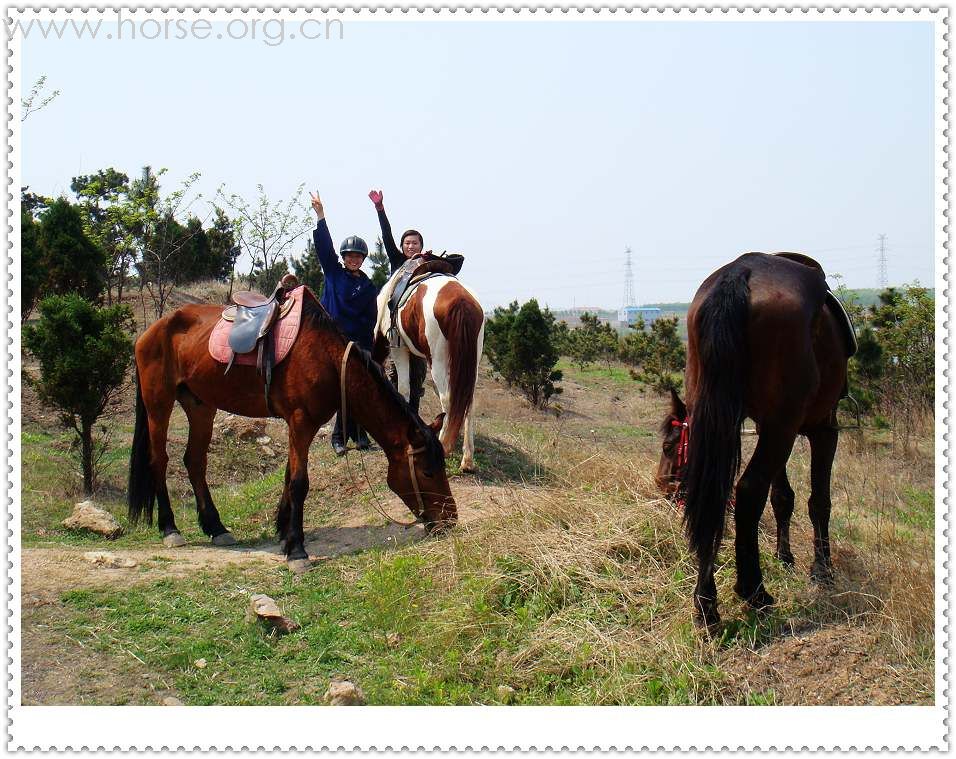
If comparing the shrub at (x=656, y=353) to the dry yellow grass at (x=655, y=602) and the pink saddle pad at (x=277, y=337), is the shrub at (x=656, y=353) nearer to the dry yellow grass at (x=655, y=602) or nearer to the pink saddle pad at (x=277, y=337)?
the dry yellow grass at (x=655, y=602)

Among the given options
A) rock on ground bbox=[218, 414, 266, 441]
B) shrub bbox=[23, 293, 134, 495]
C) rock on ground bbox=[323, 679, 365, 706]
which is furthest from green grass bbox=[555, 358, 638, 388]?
rock on ground bbox=[323, 679, 365, 706]

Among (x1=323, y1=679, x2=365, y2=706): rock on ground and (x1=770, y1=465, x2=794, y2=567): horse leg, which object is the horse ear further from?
(x1=323, y1=679, x2=365, y2=706): rock on ground

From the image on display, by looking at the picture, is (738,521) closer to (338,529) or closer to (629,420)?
(338,529)

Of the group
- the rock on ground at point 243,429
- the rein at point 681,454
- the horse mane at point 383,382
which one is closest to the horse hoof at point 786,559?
the rein at point 681,454

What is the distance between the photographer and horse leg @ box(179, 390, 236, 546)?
712cm

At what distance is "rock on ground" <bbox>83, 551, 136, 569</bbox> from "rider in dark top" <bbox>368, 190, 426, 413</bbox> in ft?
10.4

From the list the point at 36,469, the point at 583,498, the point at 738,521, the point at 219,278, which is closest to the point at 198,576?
the point at 583,498

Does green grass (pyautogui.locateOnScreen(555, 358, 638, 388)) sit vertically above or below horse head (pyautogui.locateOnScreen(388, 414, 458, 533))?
below

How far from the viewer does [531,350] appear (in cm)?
1603

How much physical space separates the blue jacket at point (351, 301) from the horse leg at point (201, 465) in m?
1.58

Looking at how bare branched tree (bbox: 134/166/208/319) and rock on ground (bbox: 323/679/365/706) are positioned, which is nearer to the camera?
rock on ground (bbox: 323/679/365/706)

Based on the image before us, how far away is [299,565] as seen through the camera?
607 centimetres

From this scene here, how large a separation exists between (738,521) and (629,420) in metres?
10.9

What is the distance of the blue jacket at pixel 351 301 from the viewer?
828 cm
